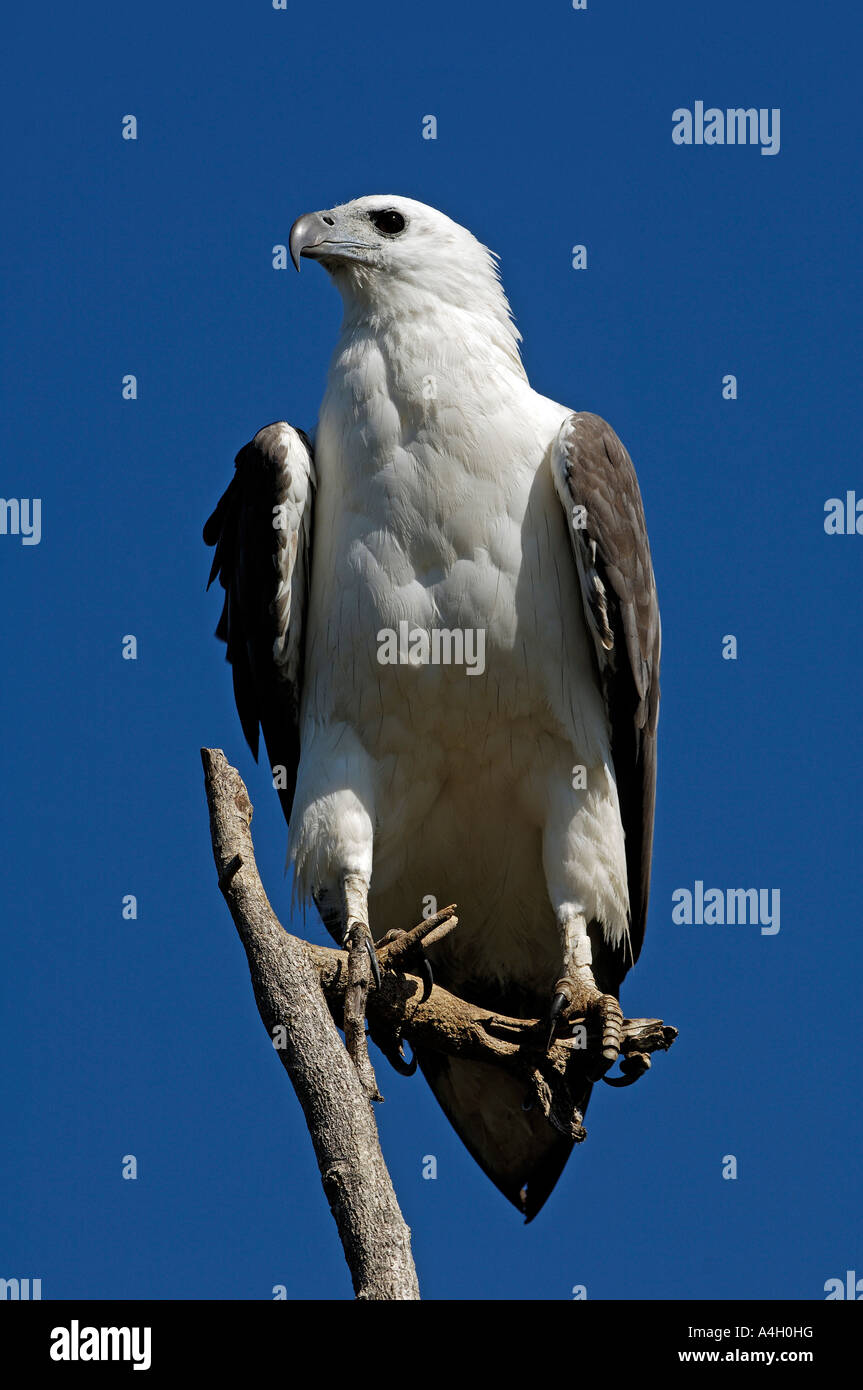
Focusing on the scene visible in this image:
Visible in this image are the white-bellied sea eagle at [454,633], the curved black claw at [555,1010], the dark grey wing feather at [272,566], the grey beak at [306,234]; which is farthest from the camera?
the grey beak at [306,234]

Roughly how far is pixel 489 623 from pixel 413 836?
1.11 metres

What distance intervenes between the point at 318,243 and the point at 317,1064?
4094mm

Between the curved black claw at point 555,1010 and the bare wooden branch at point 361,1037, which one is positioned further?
the curved black claw at point 555,1010

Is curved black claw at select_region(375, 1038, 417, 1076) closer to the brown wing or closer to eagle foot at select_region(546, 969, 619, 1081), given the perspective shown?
eagle foot at select_region(546, 969, 619, 1081)

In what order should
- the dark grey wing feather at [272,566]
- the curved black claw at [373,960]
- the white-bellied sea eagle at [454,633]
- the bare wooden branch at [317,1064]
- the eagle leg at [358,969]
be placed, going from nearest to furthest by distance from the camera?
the bare wooden branch at [317,1064] → the eagle leg at [358,969] → the curved black claw at [373,960] → the white-bellied sea eagle at [454,633] → the dark grey wing feather at [272,566]

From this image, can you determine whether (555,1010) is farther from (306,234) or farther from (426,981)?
(306,234)

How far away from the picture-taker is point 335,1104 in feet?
17.6

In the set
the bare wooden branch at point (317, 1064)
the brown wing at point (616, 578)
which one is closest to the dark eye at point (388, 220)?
the brown wing at point (616, 578)

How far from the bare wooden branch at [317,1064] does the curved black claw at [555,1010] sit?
132cm

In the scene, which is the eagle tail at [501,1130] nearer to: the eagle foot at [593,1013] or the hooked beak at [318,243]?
the eagle foot at [593,1013]

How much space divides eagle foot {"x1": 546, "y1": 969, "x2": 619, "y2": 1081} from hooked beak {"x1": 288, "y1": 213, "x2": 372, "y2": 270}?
347cm

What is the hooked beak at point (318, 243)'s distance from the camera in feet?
25.8

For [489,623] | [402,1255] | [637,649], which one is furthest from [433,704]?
[402,1255]
